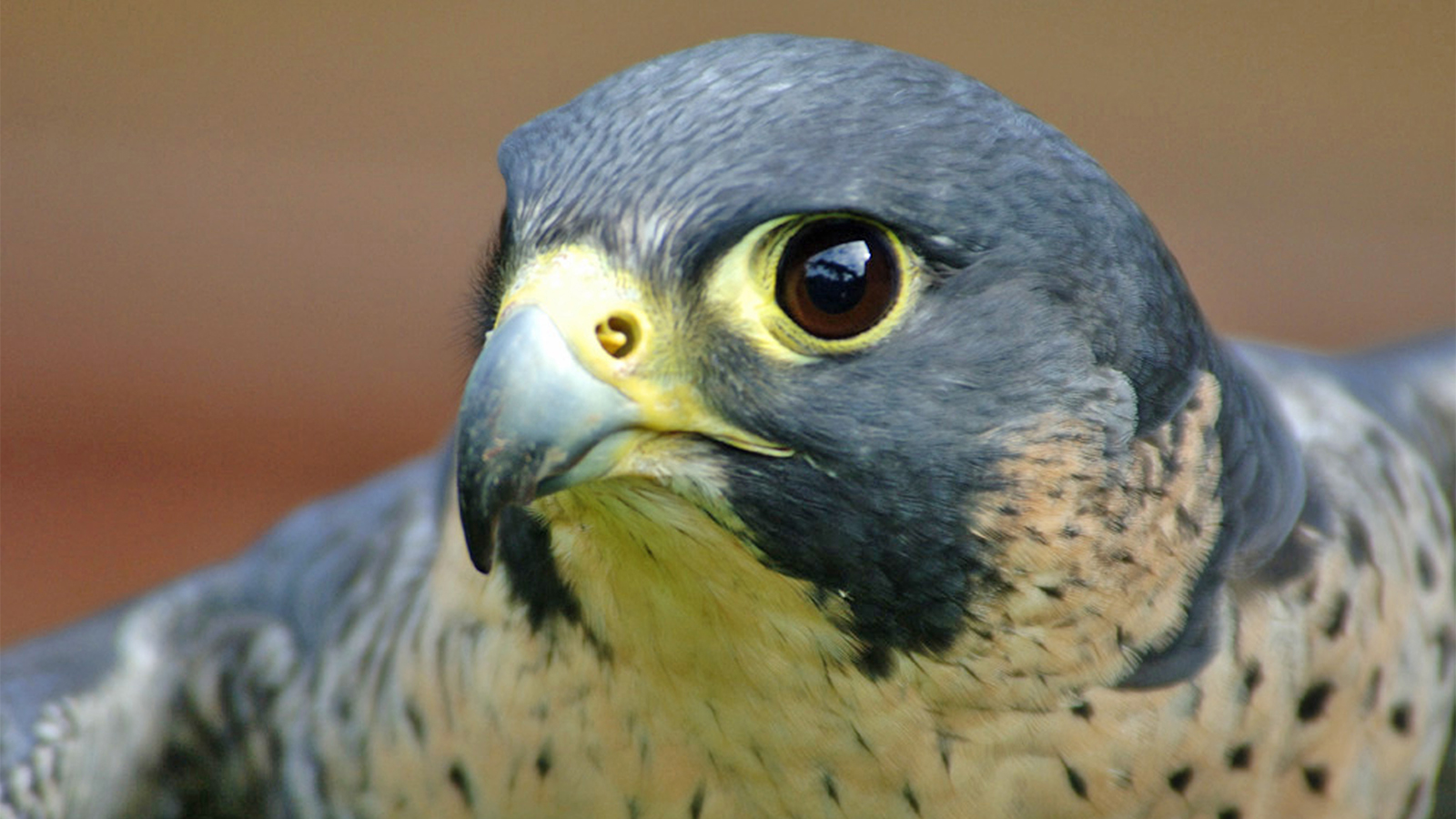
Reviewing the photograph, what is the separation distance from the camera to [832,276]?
3.78 feet

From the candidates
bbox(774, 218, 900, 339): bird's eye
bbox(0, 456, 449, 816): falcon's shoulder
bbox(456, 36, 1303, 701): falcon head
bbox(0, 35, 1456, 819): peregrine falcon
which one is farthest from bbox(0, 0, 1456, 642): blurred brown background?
bbox(774, 218, 900, 339): bird's eye

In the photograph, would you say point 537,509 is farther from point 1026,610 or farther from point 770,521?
point 1026,610

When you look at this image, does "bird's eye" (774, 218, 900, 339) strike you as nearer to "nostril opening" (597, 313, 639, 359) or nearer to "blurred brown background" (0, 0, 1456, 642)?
"nostril opening" (597, 313, 639, 359)

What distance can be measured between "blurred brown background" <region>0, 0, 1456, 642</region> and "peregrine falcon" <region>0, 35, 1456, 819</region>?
272 cm

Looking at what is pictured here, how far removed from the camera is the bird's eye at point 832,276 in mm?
1154

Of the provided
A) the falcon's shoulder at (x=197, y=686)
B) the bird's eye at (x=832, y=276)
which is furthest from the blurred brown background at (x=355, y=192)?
the bird's eye at (x=832, y=276)

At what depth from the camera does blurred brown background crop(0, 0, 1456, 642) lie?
13.3 feet

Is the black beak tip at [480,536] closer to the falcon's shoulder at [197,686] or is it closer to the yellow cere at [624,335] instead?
the yellow cere at [624,335]

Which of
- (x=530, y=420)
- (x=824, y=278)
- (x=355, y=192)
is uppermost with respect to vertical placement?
(x=824, y=278)

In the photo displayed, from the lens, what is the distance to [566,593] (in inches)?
52.5

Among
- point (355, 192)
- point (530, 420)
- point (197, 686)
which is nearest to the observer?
point (530, 420)

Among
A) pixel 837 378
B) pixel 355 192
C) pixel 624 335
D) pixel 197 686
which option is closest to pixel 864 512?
pixel 837 378

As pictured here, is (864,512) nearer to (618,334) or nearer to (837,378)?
(837,378)

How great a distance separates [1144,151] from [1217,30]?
447mm
